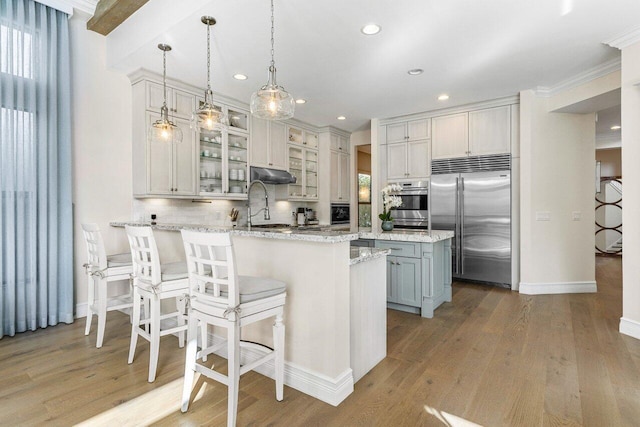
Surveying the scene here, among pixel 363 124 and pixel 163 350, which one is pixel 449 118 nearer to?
pixel 363 124

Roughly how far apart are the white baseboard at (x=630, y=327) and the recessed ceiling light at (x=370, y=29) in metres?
3.49

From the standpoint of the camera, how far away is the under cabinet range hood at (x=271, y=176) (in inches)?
197

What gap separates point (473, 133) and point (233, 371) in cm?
476

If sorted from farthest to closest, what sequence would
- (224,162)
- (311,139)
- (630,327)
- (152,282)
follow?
(311,139) < (224,162) < (630,327) < (152,282)

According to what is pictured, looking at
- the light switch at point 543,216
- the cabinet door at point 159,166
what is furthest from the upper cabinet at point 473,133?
the cabinet door at point 159,166

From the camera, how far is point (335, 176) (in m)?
6.62

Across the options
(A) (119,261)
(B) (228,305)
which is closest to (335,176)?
(A) (119,261)

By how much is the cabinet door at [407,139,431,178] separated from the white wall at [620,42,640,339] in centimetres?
257

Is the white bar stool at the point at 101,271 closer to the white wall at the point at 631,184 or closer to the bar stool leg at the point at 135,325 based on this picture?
the bar stool leg at the point at 135,325

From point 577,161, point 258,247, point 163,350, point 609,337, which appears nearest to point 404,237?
point 258,247

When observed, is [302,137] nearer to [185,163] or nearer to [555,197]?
[185,163]

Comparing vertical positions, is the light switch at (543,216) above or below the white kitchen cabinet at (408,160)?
below

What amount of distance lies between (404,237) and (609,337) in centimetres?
197

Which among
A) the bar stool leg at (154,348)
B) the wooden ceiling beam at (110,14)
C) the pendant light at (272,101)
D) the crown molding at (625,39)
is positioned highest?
the wooden ceiling beam at (110,14)
